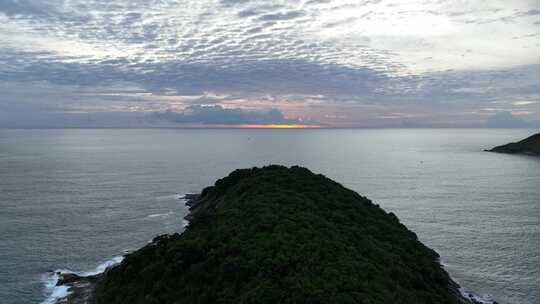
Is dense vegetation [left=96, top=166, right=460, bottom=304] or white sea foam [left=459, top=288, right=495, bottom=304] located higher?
dense vegetation [left=96, top=166, right=460, bottom=304]

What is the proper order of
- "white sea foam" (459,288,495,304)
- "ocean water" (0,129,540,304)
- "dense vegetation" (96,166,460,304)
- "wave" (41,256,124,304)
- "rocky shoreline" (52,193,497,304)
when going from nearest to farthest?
"dense vegetation" (96,166,460,304), "rocky shoreline" (52,193,497,304), "wave" (41,256,124,304), "white sea foam" (459,288,495,304), "ocean water" (0,129,540,304)

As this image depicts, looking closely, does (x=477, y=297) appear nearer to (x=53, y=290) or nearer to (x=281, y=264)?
(x=281, y=264)

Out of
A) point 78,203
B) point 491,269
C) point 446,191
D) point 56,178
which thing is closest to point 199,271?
point 491,269

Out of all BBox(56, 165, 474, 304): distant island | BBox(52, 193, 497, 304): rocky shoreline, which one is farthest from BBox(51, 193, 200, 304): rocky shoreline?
BBox(56, 165, 474, 304): distant island

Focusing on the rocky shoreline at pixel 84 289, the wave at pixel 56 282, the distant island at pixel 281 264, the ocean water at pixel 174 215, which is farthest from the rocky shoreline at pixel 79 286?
the ocean water at pixel 174 215

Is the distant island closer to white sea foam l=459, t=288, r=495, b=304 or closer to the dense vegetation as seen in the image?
the dense vegetation

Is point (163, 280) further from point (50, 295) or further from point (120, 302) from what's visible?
point (50, 295)

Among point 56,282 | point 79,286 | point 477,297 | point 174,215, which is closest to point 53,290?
point 56,282
